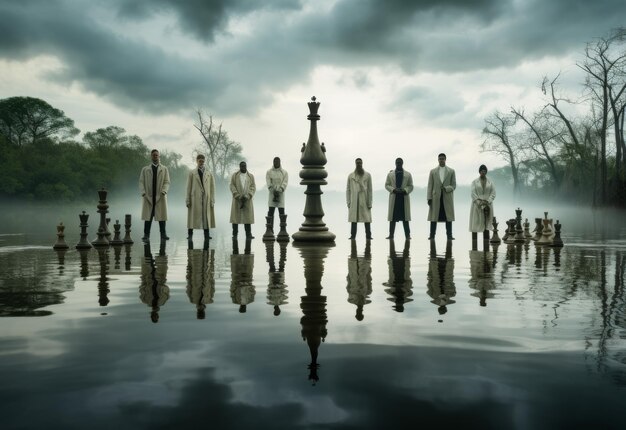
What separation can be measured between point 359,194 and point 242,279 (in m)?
9.99

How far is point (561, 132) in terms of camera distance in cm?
5184

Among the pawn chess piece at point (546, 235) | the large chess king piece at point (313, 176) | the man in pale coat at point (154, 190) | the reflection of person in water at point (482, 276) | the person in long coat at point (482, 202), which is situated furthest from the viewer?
the person in long coat at point (482, 202)

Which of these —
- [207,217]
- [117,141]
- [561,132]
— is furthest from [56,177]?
[207,217]

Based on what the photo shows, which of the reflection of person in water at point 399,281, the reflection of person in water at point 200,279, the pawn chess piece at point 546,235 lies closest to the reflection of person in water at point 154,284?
the reflection of person in water at point 200,279

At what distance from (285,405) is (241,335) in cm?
158

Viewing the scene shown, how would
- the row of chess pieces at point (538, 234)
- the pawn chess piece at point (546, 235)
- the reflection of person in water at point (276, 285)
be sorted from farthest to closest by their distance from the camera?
1. the pawn chess piece at point (546, 235)
2. the row of chess pieces at point (538, 234)
3. the reflection of person in water at point (276, 285)

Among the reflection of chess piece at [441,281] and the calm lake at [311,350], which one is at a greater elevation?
the reflection of chess piece at [441,281]

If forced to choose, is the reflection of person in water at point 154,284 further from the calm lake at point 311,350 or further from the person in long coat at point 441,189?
the person in long coat at point 441,189

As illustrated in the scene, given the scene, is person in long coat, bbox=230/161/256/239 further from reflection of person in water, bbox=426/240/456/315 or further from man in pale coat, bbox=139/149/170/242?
reflection of person in water, bbox=426/240/456/315

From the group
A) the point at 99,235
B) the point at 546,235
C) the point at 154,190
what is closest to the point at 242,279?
the point at 99,235

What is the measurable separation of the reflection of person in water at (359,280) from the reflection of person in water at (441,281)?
688 millimetres

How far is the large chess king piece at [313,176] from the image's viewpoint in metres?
15.4

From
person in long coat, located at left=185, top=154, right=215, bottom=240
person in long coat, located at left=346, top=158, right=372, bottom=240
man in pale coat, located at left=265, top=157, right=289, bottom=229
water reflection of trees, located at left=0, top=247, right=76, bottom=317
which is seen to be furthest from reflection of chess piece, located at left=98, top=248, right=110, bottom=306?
person in long coat, located at left=346, top=158, right=372, bottom=240

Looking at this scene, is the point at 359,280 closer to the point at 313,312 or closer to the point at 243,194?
the point at 313,312
